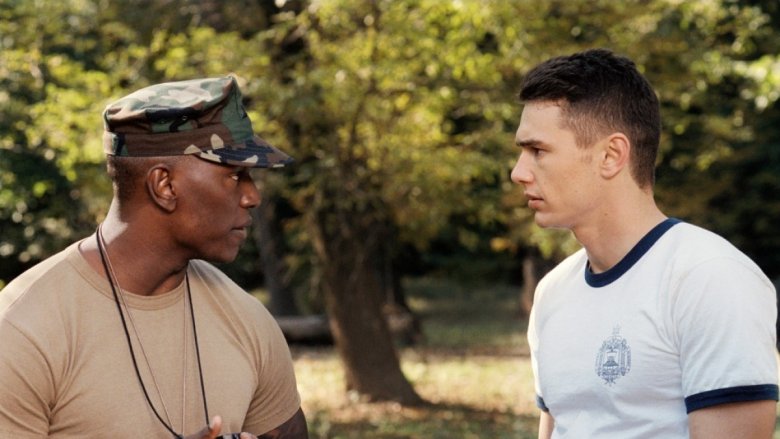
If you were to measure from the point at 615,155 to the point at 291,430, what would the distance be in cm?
117

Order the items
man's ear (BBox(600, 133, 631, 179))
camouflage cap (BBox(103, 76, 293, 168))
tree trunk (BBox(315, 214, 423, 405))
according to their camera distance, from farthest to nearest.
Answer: tree trunk (BBox(315, 214, 423, 405)), man's ear (BBox(600, 133, 631, 179)), camouflage cap (BBox(103, 76, 293, 168))

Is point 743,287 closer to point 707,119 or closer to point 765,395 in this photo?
point 765,395

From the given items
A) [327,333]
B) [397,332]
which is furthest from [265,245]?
[397,332]

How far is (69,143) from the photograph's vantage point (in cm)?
1082

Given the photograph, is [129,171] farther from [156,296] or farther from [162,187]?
[156,296]

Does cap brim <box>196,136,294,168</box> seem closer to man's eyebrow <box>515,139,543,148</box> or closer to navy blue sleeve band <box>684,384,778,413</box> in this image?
man's eyebrow <box>515,139,543,148</box>

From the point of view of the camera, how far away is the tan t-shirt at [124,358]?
270 centimetres

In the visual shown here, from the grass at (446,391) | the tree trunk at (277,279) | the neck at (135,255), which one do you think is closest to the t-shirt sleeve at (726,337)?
the neck at (135,255)

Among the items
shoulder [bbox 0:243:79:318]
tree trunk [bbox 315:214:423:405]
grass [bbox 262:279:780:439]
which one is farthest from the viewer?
tree trunk [bbox 315:214:423:405]

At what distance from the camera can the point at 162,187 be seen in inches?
114

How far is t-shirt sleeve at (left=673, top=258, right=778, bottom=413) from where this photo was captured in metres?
2.60

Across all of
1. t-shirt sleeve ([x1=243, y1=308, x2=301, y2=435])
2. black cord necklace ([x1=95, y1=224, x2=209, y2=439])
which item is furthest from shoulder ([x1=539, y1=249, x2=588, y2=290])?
black cord necklace ([x1=95, y1=224, x2=209, y2=439])

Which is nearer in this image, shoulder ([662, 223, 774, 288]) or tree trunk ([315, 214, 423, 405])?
shoulder ([662, 223, 774, 288])

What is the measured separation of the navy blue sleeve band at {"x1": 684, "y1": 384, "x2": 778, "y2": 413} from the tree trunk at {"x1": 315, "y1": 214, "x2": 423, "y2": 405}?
962cm
